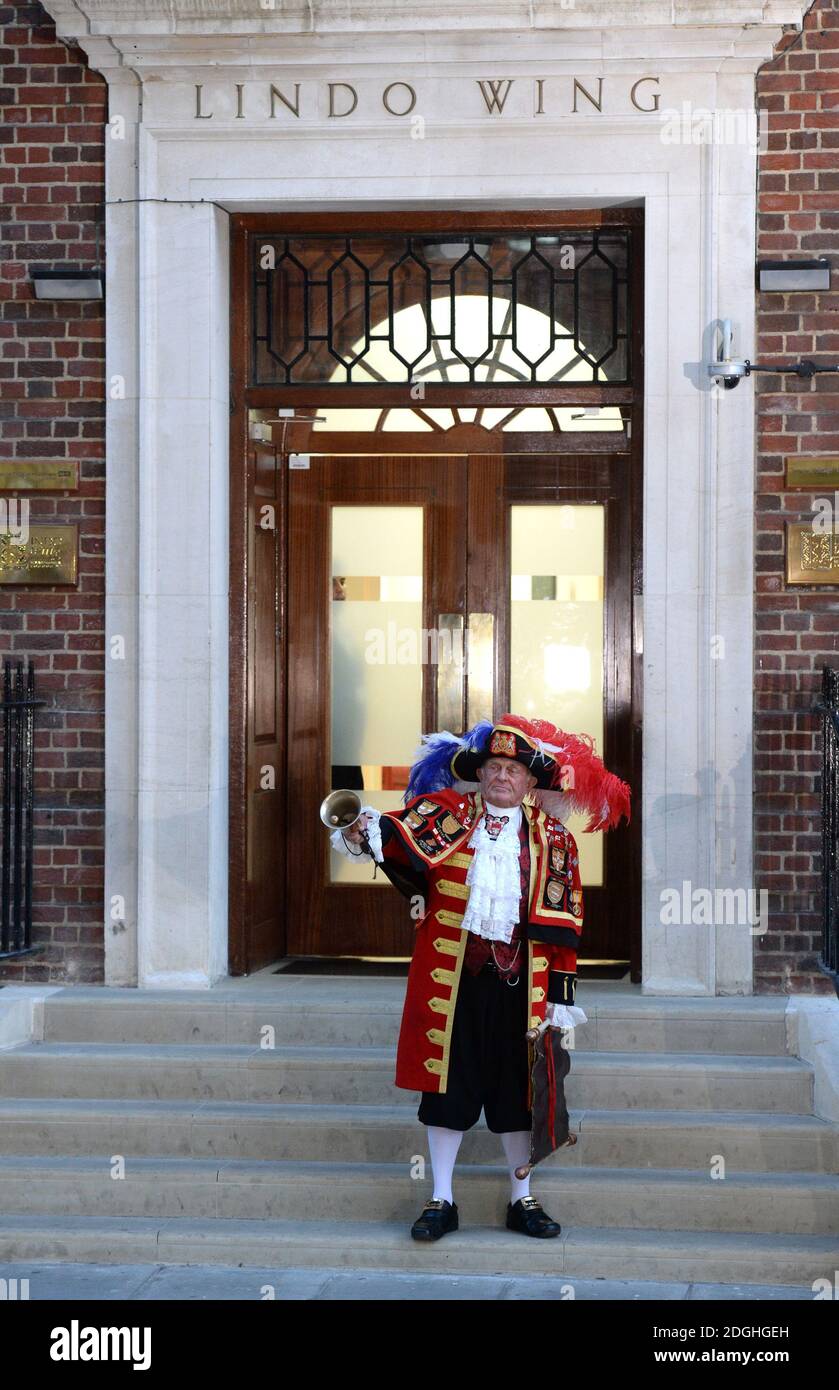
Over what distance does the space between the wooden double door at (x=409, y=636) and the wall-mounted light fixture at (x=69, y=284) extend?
3.25 feet

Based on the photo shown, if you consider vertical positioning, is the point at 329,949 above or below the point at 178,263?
below

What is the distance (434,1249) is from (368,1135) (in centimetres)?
62

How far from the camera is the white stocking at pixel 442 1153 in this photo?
5.52 m

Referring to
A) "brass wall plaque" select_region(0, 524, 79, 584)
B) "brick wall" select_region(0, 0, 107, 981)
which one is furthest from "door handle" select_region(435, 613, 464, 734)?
"brass wall plaque" select_region(0, 524, 79, 584)

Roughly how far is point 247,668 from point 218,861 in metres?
0.83

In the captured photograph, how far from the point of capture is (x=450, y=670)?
24.7 feet

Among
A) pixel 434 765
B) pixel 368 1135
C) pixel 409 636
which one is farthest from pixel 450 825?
pixel 409 636

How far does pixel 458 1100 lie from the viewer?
18.0ft

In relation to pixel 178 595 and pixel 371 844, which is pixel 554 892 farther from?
pixel 178 595

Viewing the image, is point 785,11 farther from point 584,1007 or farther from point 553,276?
point 584,1007

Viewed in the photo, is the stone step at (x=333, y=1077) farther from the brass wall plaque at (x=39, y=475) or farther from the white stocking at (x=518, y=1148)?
Answer: the brass wall plaque at (x=39, y=475)

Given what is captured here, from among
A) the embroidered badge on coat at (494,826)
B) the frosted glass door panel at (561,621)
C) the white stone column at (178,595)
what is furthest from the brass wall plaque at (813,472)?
the white stone column at (178,595)
